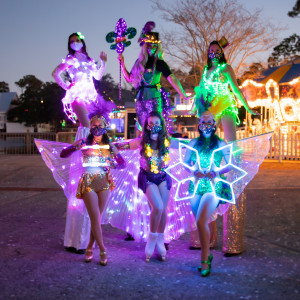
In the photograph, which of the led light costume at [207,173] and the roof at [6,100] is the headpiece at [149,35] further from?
the roof at [6,100]

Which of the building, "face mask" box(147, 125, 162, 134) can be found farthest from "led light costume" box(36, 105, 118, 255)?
the building

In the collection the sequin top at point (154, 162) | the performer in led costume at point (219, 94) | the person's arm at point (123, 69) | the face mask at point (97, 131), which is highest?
the person's arm at point (123, 69)

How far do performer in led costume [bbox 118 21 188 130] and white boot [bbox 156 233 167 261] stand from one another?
4.39ft

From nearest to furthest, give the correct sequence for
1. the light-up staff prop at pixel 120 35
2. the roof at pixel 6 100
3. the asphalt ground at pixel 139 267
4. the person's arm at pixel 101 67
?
1. the asphalt ground at pixel 139 267
2. the light-up staff prop at pixel 120 35
3. the person's arm at pixel 101 67
4. the roof at pixel 6 100

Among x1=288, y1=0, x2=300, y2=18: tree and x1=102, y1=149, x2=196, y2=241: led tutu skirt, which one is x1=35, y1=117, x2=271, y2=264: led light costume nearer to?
x1=102, y1=149, x2=196, y2=241: led tutu skirt

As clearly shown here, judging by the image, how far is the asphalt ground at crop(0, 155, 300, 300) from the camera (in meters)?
3.56

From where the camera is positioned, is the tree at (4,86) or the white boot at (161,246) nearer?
the white boot at (161,246)

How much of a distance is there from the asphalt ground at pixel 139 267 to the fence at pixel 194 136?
9745 mm

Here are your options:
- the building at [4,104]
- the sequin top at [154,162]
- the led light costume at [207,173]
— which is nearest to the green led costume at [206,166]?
the led light costume at [207,173]

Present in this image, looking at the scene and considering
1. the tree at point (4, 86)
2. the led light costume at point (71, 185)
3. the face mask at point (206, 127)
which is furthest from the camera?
the tree at point (4, 86)

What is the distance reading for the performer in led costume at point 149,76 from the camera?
4969mm

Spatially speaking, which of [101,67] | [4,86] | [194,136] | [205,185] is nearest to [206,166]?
[205,185]

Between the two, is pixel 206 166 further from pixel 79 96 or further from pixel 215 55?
pixel 79 96

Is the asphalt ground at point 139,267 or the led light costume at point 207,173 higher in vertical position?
the led light costume at point 207,173
